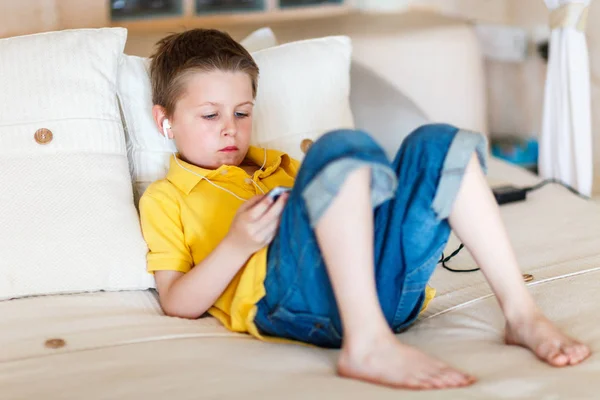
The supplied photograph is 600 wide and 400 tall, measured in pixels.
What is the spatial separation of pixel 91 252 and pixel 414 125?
93cm

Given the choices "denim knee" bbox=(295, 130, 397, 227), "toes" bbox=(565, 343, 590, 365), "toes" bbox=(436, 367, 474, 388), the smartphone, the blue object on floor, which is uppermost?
"denim knee" bbox=(295, 130, 397, 227)

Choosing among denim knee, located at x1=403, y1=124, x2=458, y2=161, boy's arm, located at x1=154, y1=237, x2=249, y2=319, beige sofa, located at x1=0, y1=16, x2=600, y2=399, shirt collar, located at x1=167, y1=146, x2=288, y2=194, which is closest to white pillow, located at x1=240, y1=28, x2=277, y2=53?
shirt collar, located at x1=167, y1=146, x2=288, y2=194

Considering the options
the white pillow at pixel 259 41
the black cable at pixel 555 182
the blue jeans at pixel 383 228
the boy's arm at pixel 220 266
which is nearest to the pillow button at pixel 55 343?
the boy's arm at pixel 220 266

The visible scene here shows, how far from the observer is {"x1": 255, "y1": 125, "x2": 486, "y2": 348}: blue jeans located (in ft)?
3.52

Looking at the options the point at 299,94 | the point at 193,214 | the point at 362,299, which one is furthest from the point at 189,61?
the point at 362,299

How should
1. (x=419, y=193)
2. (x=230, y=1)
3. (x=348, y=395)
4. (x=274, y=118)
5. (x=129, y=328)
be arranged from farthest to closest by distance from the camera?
(x=230, y=1) → (x=274, y=118) → (x=129, y=328) → (x=419, y=193) → (x=348, y=395)

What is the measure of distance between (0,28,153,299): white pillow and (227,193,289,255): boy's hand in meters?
0.34

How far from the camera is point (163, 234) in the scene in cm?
139

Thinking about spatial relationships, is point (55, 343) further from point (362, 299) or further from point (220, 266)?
point (362, 299)

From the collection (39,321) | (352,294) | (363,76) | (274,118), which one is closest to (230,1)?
(363,76)

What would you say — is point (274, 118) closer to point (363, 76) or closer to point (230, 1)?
point (363, 76)

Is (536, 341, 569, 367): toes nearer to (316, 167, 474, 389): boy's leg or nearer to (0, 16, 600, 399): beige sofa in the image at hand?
(0, 16, 600, 399): beige sofa

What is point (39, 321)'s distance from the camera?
1333 mm

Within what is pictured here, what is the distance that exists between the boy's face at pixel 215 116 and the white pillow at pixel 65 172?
7.2 inches
